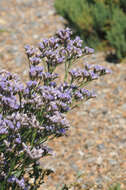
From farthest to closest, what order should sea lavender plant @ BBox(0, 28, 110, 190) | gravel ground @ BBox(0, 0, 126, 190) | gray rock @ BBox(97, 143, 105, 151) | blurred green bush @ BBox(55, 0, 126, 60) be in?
blurred green bush @ BBox(55, 0, 126, 60) < gray rock @ BBox(97, 143, 105, 151) < gravel ground @ BBox(0, 0, 126, 190) < sea lavender plant @ BBox(0, 28, 110, 190)

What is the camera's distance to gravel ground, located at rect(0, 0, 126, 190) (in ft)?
11.4

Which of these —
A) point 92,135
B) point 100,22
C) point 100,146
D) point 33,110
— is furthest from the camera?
point 100,22

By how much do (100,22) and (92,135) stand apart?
278 cm

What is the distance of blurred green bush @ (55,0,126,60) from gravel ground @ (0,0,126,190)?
0.99 feet

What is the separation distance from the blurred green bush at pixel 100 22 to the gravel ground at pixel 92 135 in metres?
0.30

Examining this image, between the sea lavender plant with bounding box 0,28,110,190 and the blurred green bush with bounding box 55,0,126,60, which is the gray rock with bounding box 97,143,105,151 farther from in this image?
the blurred green bush with bounding box 55,0,126,60

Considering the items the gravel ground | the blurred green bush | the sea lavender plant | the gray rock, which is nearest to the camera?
the sea lavender plant

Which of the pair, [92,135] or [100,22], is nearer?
[92,135]

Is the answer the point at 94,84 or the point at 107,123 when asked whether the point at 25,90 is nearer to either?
the point at 107,123

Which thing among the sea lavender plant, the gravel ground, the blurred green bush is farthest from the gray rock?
the blurred green bush

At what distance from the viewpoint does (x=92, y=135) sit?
411cm

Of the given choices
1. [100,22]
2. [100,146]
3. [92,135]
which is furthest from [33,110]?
[100,22]

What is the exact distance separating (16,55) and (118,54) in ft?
5.97

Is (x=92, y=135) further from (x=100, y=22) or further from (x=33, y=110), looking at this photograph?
(x=100, y=22)
